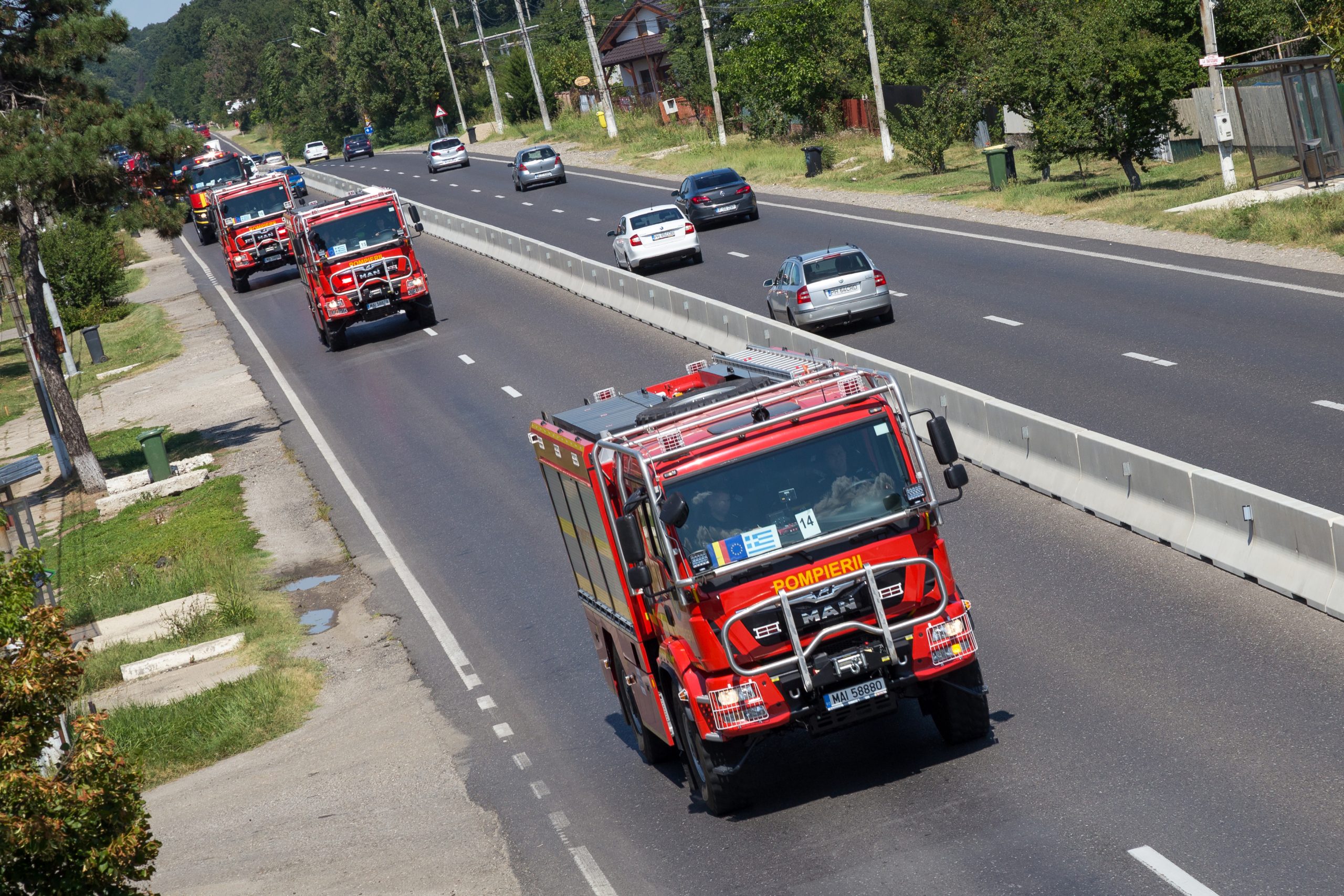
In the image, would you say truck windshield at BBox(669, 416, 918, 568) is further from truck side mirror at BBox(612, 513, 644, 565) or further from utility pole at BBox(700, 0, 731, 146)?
utility pole at BBox(700, 0, 731, 146)

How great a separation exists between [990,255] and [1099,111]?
7.27 metres

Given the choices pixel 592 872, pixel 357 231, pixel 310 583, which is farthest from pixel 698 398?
pixel 357 231

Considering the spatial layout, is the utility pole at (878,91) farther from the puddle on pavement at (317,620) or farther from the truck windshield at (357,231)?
the puddle on pavement at (317,620)

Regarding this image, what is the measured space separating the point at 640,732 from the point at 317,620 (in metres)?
7.38

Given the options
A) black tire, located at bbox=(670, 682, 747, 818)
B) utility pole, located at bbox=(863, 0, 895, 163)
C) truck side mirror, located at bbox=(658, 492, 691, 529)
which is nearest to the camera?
truck side mirror, located at bbox=(658, 492, 691, 529)

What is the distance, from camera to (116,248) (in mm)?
57594

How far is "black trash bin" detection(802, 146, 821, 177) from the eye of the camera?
168 feet

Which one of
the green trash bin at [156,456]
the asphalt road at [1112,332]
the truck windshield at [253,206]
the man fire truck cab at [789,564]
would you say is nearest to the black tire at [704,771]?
the man fire truck cab at [789,564]

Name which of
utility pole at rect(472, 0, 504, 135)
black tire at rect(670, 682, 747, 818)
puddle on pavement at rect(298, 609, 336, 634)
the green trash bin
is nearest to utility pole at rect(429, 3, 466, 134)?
utility pole at rect(472, 0, 504, 135)

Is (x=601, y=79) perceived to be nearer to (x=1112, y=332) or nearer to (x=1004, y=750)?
(x=1112, y=332)

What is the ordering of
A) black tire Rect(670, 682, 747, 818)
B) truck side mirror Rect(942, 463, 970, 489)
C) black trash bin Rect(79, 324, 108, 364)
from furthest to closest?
1. black trash bin Rect(79, 324, 108, 364)
2. black tire Rect(670, 682, 747, 818)
3. truck side mirror Rect(942, 463, 970, 489)

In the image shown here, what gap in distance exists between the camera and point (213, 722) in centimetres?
1462

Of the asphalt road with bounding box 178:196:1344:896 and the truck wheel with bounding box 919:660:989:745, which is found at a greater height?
the truck wheel with bounding box 919:660:989:745

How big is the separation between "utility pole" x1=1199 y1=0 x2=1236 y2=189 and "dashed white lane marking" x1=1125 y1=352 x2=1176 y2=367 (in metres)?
12.9
